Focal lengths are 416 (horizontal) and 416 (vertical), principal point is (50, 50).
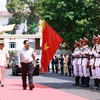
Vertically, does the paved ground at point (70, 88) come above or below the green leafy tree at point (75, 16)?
below

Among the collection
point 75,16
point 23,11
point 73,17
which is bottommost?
point 73,17

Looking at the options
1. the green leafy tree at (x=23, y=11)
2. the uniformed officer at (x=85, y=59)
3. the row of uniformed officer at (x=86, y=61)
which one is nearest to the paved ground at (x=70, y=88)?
the row of uniformed officer at (x=86, y=61)

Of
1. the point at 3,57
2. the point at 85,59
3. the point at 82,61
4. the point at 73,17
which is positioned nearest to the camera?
the point at 85,59

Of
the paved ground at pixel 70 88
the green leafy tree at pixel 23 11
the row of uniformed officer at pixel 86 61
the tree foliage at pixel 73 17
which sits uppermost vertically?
the green leafy tree at pixel 23 11

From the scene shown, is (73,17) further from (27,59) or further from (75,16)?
(27,59)

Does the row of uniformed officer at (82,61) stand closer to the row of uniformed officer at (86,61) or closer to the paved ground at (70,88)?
the row of uniformed officer at (86,61)

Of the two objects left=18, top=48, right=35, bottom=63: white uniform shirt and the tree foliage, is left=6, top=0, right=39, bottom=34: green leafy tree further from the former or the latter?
left=18, top=48, right=35, bottom=63: white uniform shirt

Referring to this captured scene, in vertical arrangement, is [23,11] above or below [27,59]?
above

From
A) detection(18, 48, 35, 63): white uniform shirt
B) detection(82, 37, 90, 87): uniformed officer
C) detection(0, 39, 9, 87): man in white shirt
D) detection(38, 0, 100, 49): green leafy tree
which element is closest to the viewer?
detection(18, 48, 35, 63): white uniform shirt

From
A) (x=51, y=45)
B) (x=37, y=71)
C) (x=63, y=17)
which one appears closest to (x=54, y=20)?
(x=63, y=17)

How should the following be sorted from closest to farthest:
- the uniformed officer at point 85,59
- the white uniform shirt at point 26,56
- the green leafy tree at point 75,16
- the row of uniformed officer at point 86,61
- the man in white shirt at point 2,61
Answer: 1. the row of uniformed officer at point 86,61
2. the white uniform shirt at point 26,56
3. the uniformed officer at point 85,59
4. the man in white shirt at point 2,61
5. the green leafy tree at point 75,16

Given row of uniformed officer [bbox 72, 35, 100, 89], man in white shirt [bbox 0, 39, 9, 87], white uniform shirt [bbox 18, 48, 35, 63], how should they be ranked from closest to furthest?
row of uniformed officer [bbox 72, 35, 100, 89] < white uniform shirt [bbox 18, 48, 35, 63] < man in white shirt [bbox 0, 39, 9, 87]

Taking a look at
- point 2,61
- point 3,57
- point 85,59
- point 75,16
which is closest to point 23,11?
point 75,16

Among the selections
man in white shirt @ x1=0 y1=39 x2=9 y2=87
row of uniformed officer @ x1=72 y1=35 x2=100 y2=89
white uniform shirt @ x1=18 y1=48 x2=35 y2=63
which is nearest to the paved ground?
row of uniformed officer @ x1=72 y1=35 x2=100 y2=89
